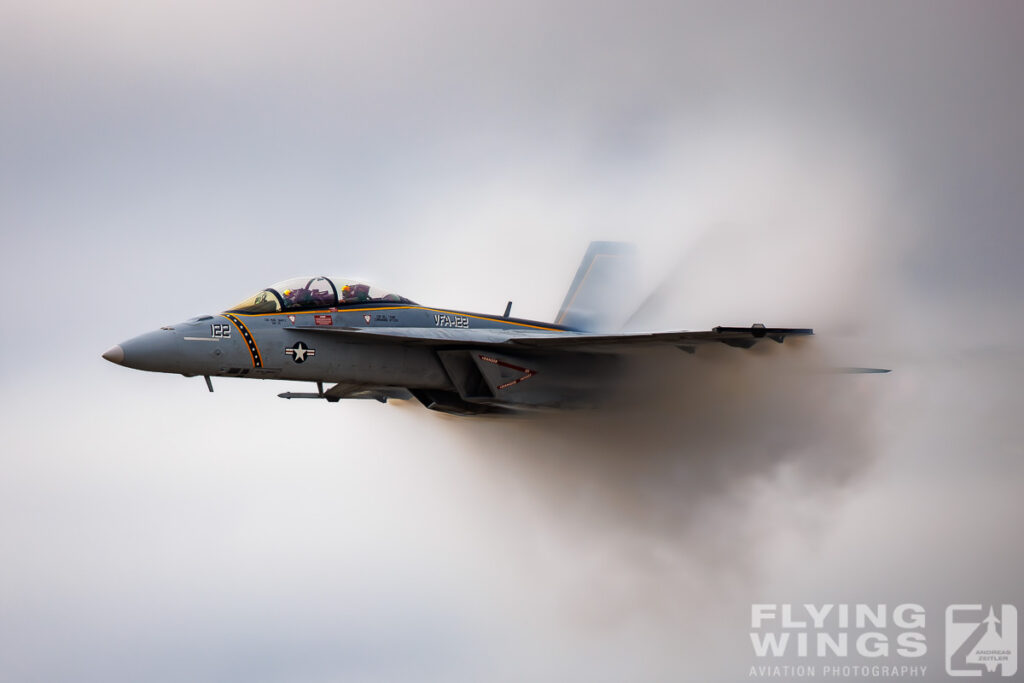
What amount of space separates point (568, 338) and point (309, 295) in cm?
480

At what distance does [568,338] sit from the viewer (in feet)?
74.1

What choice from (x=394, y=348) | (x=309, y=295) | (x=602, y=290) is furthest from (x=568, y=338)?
(x=602, y=290)

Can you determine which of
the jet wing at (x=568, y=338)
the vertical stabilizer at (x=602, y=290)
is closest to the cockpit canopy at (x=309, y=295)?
the jet wing at (x=568, y=338)

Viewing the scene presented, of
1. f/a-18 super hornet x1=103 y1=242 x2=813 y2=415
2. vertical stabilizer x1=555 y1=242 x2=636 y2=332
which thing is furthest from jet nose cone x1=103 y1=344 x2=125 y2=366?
vertical stabilizer x1=555 y1=242 x2=636 y2=332

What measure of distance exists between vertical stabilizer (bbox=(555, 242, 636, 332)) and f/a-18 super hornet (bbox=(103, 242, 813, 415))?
5.91 metres

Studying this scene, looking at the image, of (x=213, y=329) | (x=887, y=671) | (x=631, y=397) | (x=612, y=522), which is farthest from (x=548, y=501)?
(x=887, y=671)

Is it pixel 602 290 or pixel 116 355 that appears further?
pixel 602 290

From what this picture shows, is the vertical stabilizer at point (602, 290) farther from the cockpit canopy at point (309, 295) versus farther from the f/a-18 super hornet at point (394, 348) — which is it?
the cockpit canopy at point (309, 295)

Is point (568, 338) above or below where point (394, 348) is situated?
above

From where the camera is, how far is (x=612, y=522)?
2806 centimetres

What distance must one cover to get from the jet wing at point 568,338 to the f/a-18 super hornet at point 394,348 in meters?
0.02

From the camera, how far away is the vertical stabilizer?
3084cm

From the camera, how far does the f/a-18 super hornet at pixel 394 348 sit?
68.7 feet

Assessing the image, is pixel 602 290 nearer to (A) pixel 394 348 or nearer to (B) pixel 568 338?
(B) pixel 568 338
